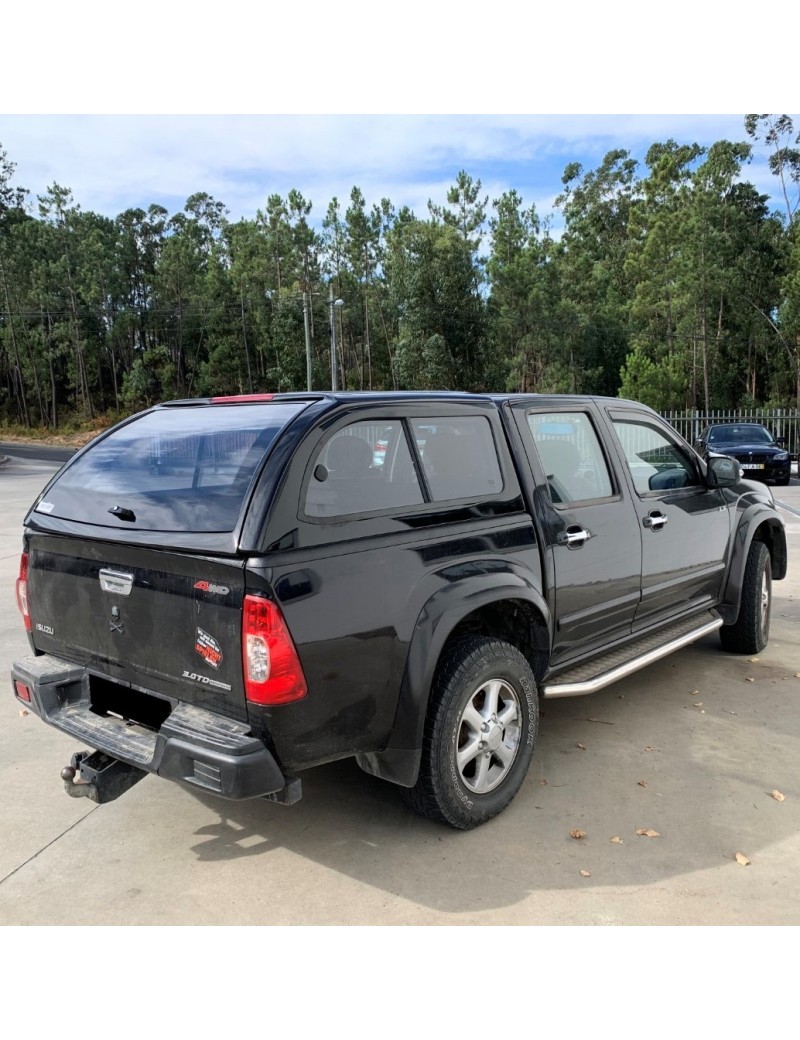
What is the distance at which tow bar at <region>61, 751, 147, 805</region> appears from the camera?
3146 mm

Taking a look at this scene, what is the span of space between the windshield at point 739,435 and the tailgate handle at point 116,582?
18404mm

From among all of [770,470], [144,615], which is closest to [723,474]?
[144,615]

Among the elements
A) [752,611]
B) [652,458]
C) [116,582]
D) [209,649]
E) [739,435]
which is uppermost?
[652,458]

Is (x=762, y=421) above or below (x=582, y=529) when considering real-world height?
above

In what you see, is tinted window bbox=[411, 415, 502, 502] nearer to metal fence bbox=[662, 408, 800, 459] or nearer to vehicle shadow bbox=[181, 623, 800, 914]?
vehicle shadow bbox=[181, 623, 800, 914]

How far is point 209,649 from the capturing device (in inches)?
111

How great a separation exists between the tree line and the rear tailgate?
3072 centimetres

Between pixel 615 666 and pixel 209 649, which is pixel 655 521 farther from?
pixel 209 649

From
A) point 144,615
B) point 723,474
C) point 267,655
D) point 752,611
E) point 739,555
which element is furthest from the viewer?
point 752,611

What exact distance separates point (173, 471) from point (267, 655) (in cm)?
101

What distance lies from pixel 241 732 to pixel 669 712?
2869mm

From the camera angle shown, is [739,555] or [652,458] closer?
[652,458]

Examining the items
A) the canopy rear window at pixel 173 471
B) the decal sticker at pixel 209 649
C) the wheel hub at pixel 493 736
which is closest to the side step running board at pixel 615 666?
the wheel hub at pixel 493 736

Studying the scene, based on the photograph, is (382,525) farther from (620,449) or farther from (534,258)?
(534,258)
